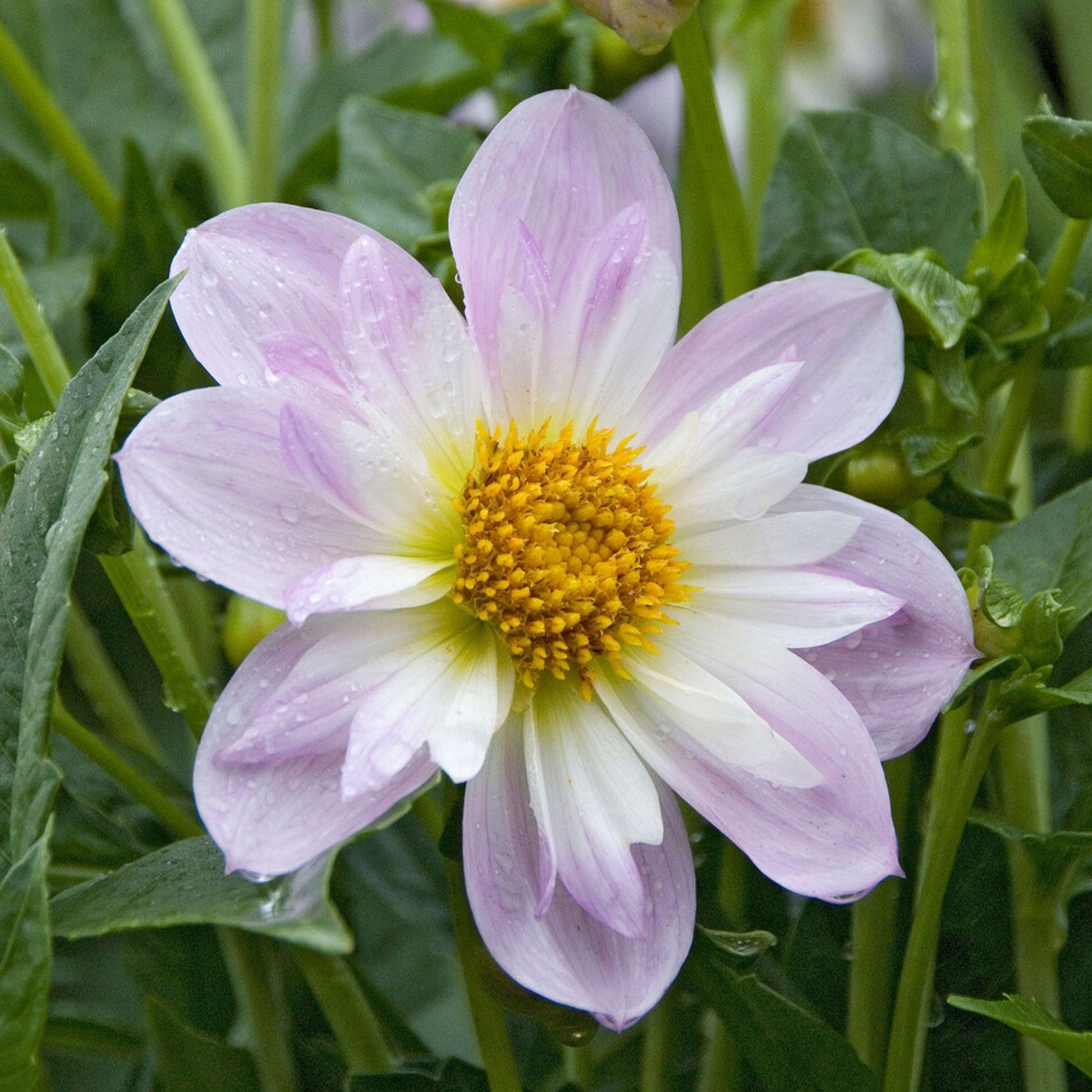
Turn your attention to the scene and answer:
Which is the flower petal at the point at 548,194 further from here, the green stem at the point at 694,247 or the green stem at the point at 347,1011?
the green stem at the point at 347,1011

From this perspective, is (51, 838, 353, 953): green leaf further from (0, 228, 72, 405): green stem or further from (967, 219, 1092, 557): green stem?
(967, 219, 1092, 557): green stem

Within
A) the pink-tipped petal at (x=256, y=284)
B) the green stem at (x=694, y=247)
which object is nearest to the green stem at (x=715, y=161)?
the green stem at (x=694, y=247)

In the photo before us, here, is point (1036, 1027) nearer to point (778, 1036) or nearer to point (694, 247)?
point (778, 1036)

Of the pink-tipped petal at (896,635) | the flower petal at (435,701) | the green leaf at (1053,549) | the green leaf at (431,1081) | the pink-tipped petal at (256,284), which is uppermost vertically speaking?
the pink-tipped petal at (256,284)

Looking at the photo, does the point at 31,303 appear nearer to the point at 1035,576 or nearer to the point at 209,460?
the point at 209,460

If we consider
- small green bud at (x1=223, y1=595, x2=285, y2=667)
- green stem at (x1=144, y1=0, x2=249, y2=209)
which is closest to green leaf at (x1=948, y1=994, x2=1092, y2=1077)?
small green bud at (x1=223, y1=595, x2=285, y2=667)

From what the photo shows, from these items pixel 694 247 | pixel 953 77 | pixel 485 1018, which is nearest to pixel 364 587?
pixel 485 1018

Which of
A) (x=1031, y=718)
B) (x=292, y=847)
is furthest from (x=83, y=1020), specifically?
(x=1031, y=718)
